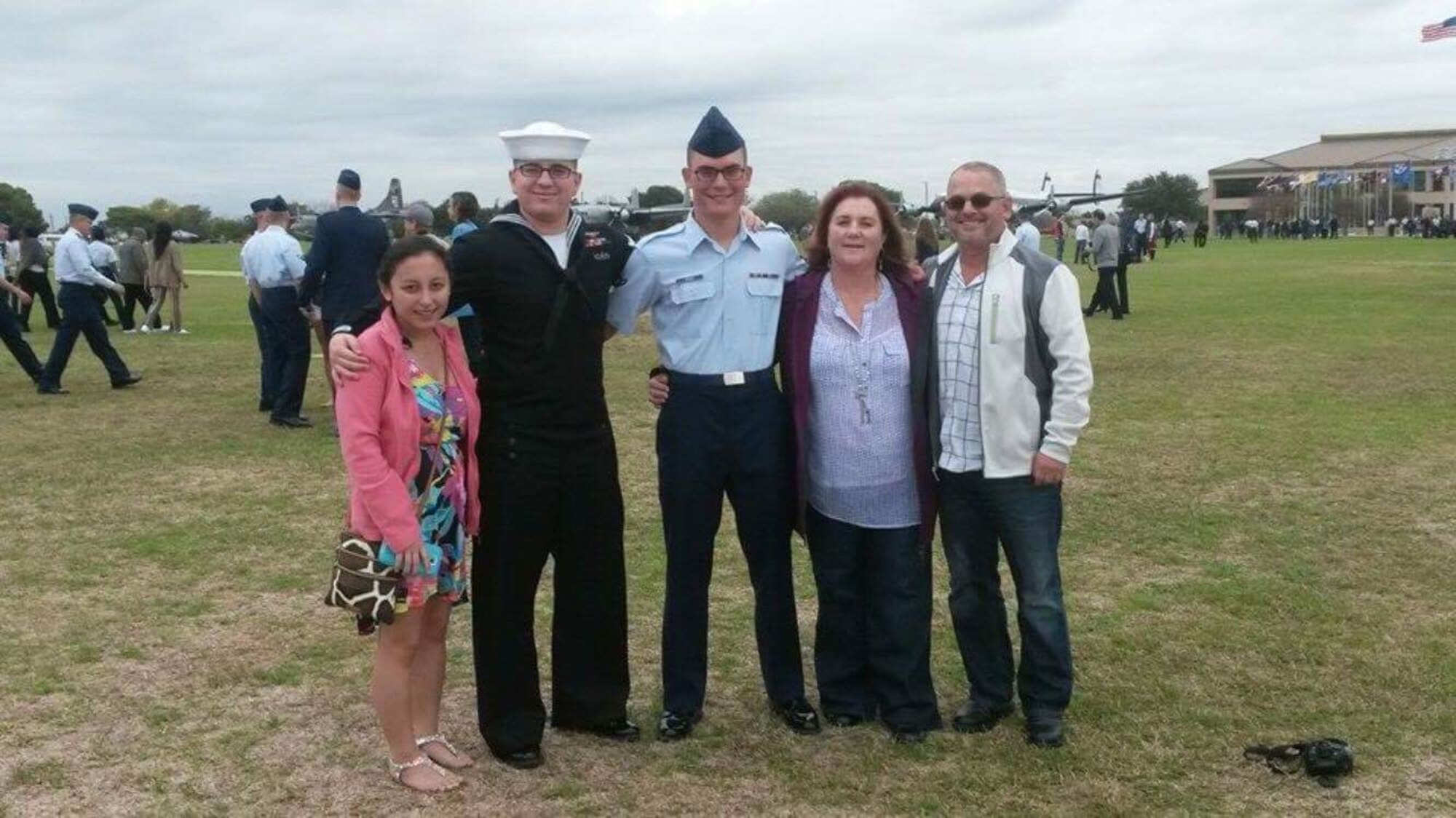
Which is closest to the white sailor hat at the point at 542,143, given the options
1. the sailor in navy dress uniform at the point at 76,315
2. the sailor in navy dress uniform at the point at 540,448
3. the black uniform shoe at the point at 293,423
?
the sailor in navy dress uniform at the point at 540,448

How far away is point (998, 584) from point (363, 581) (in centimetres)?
214

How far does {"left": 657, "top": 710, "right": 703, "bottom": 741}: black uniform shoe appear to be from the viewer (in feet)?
14.2

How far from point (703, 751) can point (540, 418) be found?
4.10 ft

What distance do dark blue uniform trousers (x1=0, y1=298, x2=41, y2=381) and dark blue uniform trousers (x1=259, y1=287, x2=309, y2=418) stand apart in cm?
330

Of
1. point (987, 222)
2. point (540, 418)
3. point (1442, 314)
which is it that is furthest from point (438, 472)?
point (1442, 314)

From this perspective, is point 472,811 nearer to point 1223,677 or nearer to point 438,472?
point 438,472

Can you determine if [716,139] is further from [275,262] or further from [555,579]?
[275,262]

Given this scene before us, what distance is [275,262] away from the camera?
35.1 feet

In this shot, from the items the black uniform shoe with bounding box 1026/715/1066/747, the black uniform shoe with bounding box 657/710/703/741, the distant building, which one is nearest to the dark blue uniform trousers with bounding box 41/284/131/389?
the black uniform shoe with bounding box 657/710/703/741

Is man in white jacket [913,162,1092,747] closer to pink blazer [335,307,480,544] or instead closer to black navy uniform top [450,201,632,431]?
black navy uniform top [450,201,632,431]

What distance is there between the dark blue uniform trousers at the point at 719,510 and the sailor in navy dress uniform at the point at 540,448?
Result: 0.20 metres

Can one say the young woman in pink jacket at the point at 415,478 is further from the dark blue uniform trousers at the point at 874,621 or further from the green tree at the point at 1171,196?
the green tree at the point at 1171,196

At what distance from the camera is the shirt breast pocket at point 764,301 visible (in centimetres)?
417

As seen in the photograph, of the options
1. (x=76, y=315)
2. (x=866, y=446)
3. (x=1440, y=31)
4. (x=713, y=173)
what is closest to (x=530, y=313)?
(x=713, y=173)
